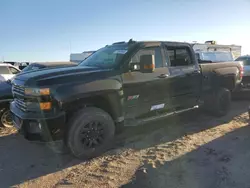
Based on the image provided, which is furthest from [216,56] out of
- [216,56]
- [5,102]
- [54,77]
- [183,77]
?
[54,77]

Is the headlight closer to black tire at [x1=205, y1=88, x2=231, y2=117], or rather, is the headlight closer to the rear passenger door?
the rear passenger door

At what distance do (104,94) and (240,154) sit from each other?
2598mm

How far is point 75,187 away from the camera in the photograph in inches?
140

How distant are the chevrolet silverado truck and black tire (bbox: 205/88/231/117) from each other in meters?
0.49

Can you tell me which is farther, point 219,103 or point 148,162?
point 219,103

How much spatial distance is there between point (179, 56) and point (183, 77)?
527 mm

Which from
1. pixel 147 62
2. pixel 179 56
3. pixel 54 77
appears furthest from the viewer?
pixel 179 56

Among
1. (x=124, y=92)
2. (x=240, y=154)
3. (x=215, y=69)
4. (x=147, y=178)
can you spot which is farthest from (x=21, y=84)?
(x=215, y=69)

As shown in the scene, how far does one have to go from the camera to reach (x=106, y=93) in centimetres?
447

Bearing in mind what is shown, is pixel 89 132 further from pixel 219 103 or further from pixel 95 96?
pixel 219 103

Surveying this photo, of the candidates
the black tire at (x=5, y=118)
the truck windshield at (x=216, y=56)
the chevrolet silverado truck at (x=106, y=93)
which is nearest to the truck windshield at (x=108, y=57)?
the chevrolet silverado truck at (x=106, y=93)

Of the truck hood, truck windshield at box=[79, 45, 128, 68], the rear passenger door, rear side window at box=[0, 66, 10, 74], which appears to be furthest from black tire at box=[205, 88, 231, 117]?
rear side window at box=[0, 66, 10, 74]

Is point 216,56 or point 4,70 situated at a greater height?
point 216,56

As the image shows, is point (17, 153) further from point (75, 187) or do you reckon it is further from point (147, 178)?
point (147, 178)
